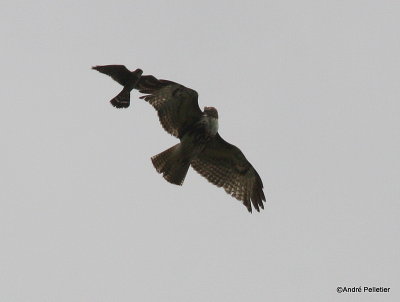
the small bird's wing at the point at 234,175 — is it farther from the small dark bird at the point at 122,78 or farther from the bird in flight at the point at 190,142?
the small dark bird at the point at 122,78

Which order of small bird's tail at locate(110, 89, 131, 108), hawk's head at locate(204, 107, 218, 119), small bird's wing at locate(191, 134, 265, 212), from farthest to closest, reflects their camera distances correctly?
small bird's wing at locate(191, 134, 265, 212)
hawk's head at locate(204, 107, 218, 119)
small bird's tail at locate(110, 89, 131, 108)

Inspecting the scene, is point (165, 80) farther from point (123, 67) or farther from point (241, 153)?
point (241, 153)

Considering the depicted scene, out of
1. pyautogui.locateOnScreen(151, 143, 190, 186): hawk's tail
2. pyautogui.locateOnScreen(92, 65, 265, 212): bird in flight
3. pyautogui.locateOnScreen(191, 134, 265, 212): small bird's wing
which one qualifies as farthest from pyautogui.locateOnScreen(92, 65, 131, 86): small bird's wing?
pyautogui.locateOnScreen(191, 134, 265, 212): small bird's wing

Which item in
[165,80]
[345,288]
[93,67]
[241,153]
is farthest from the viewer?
[345,288]

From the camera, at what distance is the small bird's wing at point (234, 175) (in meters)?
16.0

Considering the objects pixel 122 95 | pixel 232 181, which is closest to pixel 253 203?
pixel 232 181

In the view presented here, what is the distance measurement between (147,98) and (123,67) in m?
1.68

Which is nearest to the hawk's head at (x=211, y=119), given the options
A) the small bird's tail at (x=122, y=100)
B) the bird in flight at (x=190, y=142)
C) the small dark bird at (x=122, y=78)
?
the bird in flight at (x=190, y=142)

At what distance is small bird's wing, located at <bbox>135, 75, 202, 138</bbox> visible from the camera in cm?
1416

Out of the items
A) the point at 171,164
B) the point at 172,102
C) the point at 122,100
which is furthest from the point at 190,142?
the point at 122,100

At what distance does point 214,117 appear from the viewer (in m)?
14.5

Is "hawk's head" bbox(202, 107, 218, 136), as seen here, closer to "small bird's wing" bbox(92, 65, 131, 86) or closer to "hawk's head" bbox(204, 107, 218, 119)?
"hawk's head" bbox(204, 107, 218, 119)

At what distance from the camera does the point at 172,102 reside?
14461 mm

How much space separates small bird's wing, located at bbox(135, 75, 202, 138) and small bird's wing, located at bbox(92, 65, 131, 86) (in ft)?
4.35
